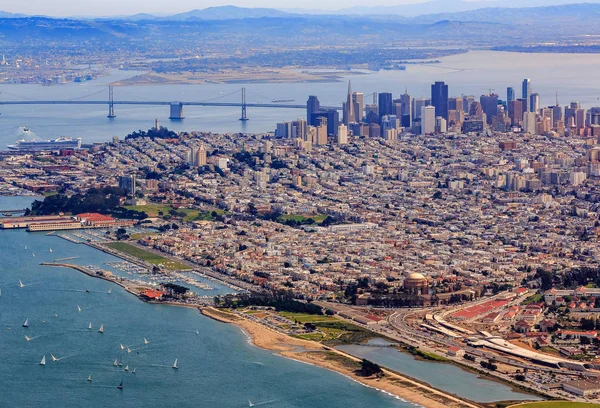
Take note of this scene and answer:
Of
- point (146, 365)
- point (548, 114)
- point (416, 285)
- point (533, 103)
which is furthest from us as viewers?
point (533, 103)

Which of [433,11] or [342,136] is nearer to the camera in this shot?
[342,136]

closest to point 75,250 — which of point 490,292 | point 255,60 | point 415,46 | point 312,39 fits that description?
point 490,292

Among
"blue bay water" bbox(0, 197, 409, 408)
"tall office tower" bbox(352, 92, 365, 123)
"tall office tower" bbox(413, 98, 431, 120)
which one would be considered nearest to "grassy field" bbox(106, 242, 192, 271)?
"blue bay water" bbox(0, 197, 409, 408)

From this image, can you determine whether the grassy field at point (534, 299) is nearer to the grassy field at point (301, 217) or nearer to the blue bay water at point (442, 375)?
the blue bay water at point (442, 375)

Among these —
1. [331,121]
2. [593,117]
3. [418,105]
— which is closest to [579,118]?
[593,117]

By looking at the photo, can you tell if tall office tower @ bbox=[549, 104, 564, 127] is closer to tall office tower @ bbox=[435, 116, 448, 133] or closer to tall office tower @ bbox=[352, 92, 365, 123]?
tall office tower @ bbox=[435, 116, 448, 133]

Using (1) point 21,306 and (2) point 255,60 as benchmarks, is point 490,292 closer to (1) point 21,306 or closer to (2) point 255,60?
(1) point 21,306

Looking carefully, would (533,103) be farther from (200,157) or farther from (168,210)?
(168,210)

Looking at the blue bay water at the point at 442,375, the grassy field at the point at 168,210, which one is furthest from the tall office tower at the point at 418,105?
the blue bay water at the point at 442,375
